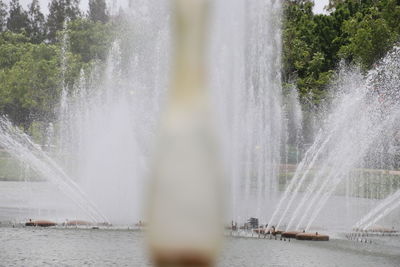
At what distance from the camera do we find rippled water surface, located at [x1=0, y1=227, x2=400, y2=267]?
35.3 feet

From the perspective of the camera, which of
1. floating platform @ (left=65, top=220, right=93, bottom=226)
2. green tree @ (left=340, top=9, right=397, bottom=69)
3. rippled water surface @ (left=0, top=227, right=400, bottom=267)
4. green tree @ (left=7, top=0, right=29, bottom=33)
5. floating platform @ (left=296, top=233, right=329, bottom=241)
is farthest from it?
green tree @ (left=7, top=0, right=29, bottom=33)

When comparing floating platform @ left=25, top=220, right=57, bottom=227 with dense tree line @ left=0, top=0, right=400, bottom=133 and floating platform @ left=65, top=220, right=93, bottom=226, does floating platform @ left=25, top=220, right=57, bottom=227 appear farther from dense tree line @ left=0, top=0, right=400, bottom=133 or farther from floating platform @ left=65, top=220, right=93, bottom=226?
dense tree line @ left=0, top=0, right=400, bottom=133

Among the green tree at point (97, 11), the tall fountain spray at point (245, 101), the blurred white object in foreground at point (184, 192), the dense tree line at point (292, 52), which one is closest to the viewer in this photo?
the blurred white object in foreground at point (184, 192)

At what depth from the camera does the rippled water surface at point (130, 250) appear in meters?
10.8

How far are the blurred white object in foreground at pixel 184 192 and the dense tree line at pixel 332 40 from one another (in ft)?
116

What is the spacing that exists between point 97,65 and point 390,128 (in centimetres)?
1846

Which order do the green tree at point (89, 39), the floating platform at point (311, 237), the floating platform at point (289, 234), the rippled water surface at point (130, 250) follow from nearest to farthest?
the rippled water surface at point (130, 250) → the floating platform at point (311, 237) → the floating platform at point (289, 234) → the green tree at point (89, 39)

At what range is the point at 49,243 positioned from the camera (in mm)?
12469

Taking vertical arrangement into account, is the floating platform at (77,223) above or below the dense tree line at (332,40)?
below

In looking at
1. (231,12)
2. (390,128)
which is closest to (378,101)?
(390,128)

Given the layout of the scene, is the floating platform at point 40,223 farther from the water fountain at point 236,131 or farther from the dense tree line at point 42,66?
the dense tree line at point 42,66

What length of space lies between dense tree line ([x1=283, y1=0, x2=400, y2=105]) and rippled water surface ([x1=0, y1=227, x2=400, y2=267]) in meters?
22.1

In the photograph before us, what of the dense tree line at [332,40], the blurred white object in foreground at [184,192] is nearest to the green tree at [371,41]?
the dense tree line at [332,40]

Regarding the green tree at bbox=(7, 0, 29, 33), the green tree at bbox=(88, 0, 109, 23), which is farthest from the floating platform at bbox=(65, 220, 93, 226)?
the green tree at bbox=(7, 0, 29, 33)
